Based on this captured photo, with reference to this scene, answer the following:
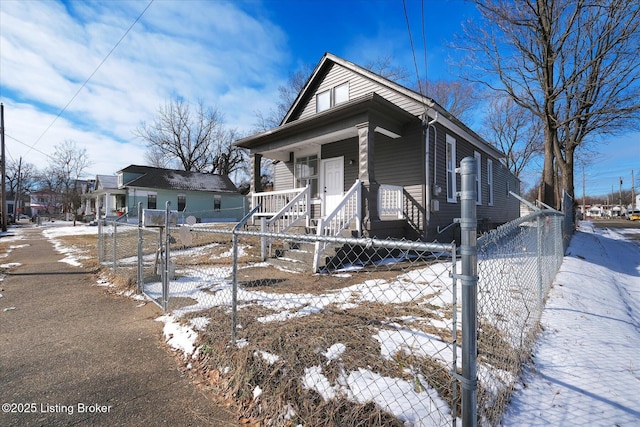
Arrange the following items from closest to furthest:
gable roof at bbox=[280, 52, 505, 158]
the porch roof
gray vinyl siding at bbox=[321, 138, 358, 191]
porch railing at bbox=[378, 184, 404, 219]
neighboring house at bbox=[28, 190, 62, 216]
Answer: the porch roof, gable roof at bbox=[280, 52, 505, 158], porch railing at bbox=[378, 184, 404, 219], gray vinyl siding at bbox=[321, 138, 358, 191], neighboring house at bbox=[28, 190, 62, 216]

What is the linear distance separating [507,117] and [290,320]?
33632 mm

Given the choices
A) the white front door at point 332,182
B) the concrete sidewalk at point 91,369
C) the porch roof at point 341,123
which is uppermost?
the porch roof at point 341,123

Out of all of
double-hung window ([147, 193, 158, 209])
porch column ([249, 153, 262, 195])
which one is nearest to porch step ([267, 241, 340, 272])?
porch column ([249, 153, 262, 195])

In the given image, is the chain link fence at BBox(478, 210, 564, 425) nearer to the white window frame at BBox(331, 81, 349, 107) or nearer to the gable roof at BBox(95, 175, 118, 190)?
the white window frame at BBox(331, 81, 349, 107)

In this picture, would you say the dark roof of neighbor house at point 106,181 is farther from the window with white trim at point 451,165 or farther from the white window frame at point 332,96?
the window with white trim at point 451,165

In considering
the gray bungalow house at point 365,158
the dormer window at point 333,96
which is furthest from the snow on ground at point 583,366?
the dormer window at point 333,96

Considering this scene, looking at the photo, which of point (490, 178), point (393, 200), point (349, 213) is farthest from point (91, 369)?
point (490, 178)

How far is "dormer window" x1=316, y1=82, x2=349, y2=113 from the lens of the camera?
10.7 metres

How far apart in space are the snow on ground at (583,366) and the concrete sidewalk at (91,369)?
83.3 inches

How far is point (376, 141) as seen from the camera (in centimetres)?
956

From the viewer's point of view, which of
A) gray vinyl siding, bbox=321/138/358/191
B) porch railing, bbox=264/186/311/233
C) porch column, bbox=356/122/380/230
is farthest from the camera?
gray vinyl siding, bbox=321/138/358/191

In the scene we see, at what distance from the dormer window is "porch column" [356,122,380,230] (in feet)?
12.9

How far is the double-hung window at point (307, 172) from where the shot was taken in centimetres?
1105

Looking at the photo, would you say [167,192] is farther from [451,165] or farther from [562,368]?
[562,368]
